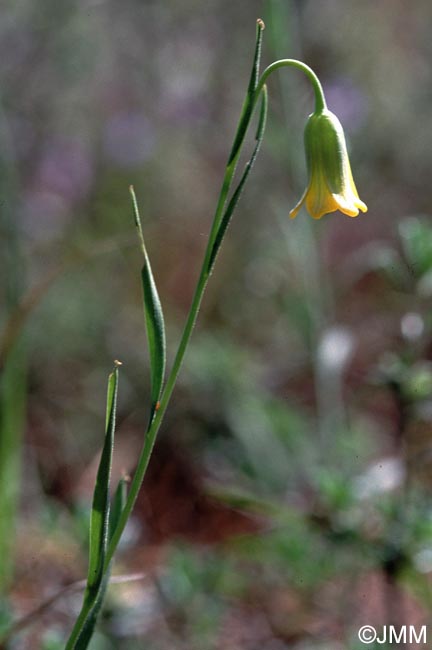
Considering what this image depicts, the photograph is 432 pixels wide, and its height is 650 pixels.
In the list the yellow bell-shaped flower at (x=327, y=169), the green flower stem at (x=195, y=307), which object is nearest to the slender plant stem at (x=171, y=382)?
the green flower stem at (x=195, y=307)

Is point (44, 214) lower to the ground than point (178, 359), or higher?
higher

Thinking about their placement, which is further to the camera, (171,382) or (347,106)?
(347,106)

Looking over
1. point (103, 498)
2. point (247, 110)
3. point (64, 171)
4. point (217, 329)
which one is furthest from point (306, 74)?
point (64, 171)

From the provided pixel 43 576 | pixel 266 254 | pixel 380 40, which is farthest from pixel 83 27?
pixel 43 576

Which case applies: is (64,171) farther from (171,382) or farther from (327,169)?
(171,382)

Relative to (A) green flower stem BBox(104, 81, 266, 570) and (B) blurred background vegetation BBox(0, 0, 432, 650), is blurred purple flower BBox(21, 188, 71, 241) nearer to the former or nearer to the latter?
(B) blurred background vegetation BBox(0, 0, 432, 650)

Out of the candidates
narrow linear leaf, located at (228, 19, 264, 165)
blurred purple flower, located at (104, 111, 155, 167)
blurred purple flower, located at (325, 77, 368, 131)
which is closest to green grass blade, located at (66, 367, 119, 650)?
narrow linear leaf, located at (228, 19, 264, 165)
